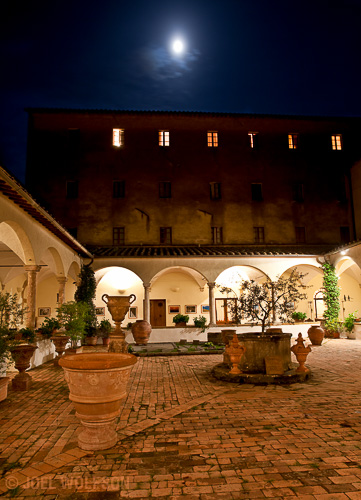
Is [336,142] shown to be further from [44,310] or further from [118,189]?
[44,310]

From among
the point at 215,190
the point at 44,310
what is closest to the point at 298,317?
the point at 215,190

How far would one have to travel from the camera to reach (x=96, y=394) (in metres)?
4.55

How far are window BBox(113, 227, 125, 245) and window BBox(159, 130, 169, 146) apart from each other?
688 centimetres

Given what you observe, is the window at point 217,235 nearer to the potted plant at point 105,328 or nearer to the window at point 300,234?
the window at point 300,234

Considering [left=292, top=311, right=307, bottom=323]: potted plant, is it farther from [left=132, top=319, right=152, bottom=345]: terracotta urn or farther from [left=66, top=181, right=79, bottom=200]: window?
[left=66, top=181, right=79, bottom=200]: window

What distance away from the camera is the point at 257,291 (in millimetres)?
11250

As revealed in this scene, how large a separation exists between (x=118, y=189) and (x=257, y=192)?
999 cm

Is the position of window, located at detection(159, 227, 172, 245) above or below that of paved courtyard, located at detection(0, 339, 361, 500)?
above

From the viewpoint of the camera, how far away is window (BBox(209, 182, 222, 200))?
24642mm

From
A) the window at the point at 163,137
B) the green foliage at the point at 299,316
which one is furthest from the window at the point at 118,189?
the green foliage at the point at 299,316

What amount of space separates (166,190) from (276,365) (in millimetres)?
17694

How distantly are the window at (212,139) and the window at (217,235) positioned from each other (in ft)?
20.2

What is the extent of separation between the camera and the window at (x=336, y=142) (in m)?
26.1

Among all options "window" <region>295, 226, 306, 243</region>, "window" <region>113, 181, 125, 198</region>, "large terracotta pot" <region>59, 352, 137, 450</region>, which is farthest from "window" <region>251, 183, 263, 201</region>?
"large terracotta pot" <region>59, 352, 137, 450</region>
